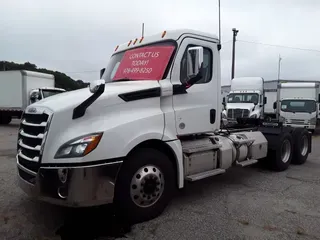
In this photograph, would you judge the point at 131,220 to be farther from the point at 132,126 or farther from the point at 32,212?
the point at 32,212

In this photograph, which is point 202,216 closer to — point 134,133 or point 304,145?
point 134,133

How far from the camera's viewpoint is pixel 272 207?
4754 mm

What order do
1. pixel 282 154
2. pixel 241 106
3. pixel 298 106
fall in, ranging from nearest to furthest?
1. pixel 282 154
2. pixel 298 106
3. pixel 241 106

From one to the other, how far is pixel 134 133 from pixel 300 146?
19.8 ft

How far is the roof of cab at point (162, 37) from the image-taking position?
15.9 feet

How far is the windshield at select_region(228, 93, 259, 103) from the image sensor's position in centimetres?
1891

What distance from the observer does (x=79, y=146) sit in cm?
352

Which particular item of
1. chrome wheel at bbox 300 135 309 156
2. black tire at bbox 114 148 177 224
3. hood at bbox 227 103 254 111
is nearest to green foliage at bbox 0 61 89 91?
hood at bbox 227 103 254 111

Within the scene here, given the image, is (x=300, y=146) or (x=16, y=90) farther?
(x=16, y=90)

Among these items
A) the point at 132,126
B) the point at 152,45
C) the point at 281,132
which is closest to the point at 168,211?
the point at 132,126

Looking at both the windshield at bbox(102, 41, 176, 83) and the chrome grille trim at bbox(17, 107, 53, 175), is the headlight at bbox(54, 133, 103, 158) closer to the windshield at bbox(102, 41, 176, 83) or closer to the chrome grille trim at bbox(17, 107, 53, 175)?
the chrome grille trim at bbox(17, 107, 53, 175)

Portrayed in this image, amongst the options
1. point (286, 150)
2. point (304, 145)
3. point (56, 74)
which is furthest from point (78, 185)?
point (56, 74)

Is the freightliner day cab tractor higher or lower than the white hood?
higher

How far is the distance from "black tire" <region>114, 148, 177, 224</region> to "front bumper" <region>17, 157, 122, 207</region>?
0.57ft
